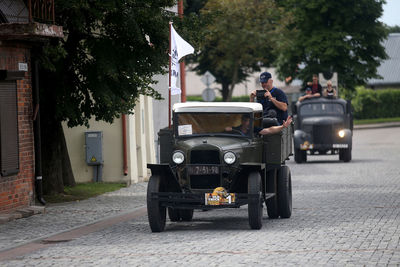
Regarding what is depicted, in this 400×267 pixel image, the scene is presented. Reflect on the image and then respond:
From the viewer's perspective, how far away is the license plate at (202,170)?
540 inches

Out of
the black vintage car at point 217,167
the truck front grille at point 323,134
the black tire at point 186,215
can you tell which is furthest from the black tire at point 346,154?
the black tire at point 186,215

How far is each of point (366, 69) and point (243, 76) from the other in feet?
27.7

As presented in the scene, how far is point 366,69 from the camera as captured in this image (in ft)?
198

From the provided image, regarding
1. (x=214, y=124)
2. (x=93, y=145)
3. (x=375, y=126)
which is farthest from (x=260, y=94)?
(x=375, y=126)

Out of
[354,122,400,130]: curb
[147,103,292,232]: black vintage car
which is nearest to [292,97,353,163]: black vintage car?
[147,103,292,232]: black vintage car

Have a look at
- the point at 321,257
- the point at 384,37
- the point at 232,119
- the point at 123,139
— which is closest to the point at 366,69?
the point at 384,37

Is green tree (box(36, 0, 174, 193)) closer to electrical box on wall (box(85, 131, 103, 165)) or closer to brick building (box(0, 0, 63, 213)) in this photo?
brick building (box(0, 0, 63, 213))

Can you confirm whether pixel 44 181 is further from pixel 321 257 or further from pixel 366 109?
pixel 366 109

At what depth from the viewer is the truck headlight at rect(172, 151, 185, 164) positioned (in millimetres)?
13836

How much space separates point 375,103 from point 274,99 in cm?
5793

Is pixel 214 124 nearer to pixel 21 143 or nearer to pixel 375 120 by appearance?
pixel 21 143

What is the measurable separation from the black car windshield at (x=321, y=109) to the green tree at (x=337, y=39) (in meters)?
27.5

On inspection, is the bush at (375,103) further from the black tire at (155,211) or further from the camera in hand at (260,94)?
the black tire at (155,211)

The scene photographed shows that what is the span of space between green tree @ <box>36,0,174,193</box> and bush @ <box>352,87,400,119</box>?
53.0 metres
